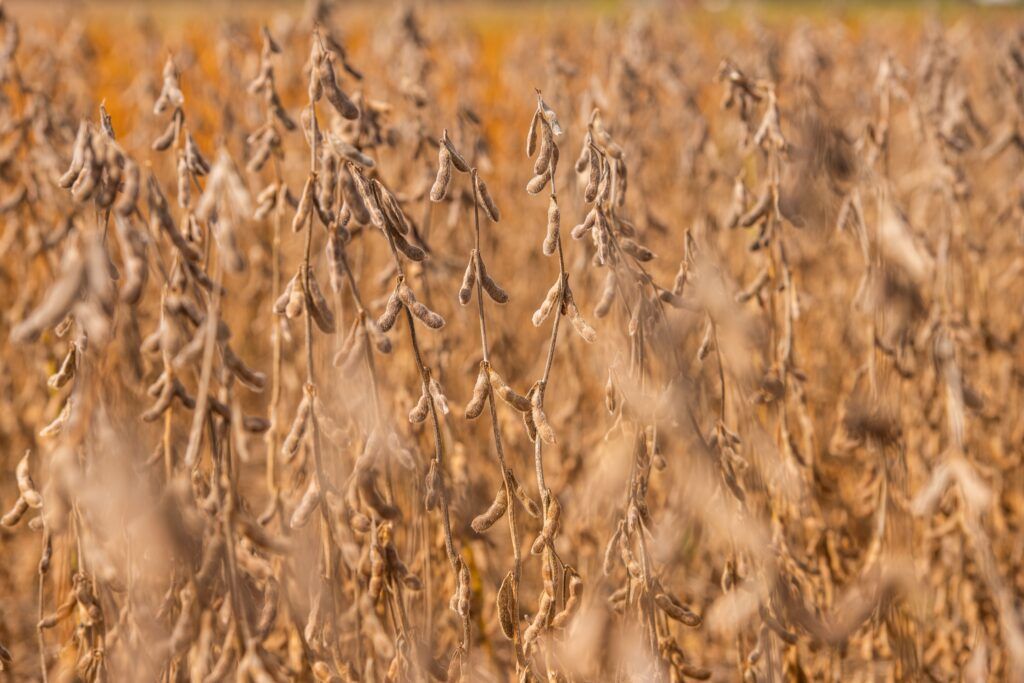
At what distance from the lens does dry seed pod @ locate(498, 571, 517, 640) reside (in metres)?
1.23

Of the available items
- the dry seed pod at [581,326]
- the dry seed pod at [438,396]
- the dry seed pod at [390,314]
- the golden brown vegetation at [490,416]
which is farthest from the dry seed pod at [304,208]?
the dry seed pod at [581,326]

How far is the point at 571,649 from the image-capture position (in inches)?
48.6

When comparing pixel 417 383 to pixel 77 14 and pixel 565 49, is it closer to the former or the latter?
pixel 565 49

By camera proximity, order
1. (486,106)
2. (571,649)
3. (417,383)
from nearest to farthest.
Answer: (571,649) < (417,383) < (486,106)

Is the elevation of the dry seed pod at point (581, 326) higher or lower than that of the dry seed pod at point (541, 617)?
higher

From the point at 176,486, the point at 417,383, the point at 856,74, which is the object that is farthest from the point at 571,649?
the point at 856,74

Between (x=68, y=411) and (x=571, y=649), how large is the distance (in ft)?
2.39

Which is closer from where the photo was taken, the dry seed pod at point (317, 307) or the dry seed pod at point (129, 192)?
the dry seed pod at point (129, 192)

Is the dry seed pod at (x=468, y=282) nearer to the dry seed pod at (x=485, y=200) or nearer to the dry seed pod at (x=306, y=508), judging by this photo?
the dry seed pod at (x=485, y=200)

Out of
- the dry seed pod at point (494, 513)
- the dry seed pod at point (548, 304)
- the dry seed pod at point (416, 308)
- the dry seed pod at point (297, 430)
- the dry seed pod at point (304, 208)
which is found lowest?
the dry seed pod at point (494, 513)

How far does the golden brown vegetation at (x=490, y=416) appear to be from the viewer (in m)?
1.19

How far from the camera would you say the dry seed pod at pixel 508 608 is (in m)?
1.23

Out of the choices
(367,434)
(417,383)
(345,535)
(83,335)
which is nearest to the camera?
(83,335)

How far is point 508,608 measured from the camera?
1251mm
